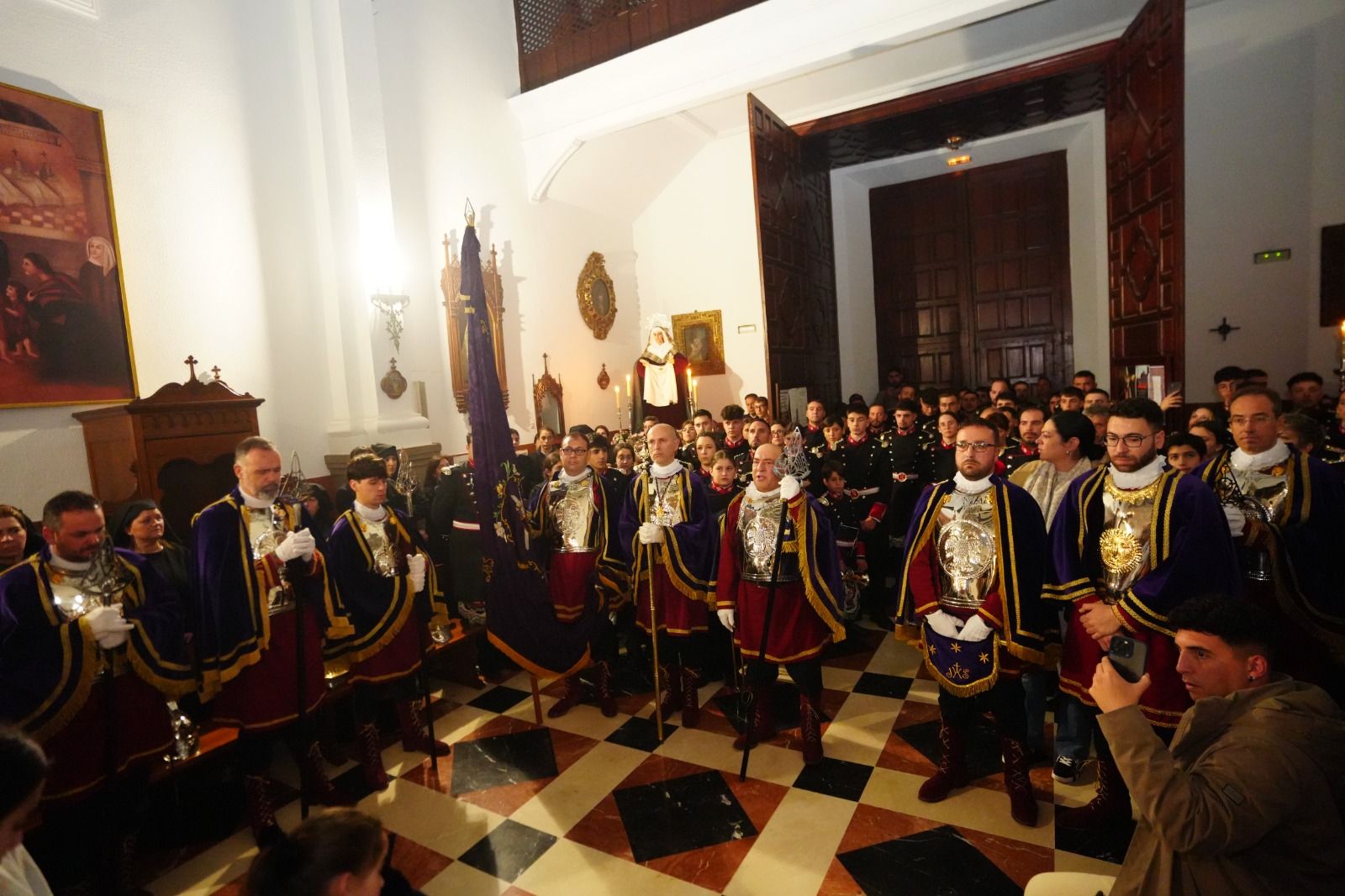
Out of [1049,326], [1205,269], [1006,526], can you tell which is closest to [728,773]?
[1006,526]

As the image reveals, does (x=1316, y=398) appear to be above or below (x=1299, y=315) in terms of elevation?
below

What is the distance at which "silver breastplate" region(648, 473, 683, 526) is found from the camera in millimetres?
4191

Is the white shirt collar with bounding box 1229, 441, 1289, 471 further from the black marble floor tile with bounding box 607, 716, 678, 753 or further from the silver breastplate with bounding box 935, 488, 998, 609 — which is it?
the black marble floor tile with bounding box 607, 716, 678, 753

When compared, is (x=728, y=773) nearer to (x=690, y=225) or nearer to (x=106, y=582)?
(x=106, y=582)

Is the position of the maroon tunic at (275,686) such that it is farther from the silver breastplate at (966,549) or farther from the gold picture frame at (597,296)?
the gold picture frame at (597,296)

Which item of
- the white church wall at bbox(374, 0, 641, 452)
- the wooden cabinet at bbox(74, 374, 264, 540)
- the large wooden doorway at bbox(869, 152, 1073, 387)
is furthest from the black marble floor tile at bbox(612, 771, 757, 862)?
the large wooden doorway at bbox(869, 152, 1073, 387)

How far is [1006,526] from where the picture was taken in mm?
3039

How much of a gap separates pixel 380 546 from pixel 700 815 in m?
2.18

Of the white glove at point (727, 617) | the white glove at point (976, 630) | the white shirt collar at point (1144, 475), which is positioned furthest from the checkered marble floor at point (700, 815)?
the white shirt collar at point (1144, 475)

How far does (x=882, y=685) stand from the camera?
14.8ft

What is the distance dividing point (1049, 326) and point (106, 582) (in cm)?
1151

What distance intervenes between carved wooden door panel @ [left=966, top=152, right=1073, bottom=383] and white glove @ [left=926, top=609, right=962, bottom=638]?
8.91 meters

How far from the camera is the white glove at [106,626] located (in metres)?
2.77

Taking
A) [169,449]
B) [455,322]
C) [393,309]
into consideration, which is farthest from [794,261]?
[169,449]
